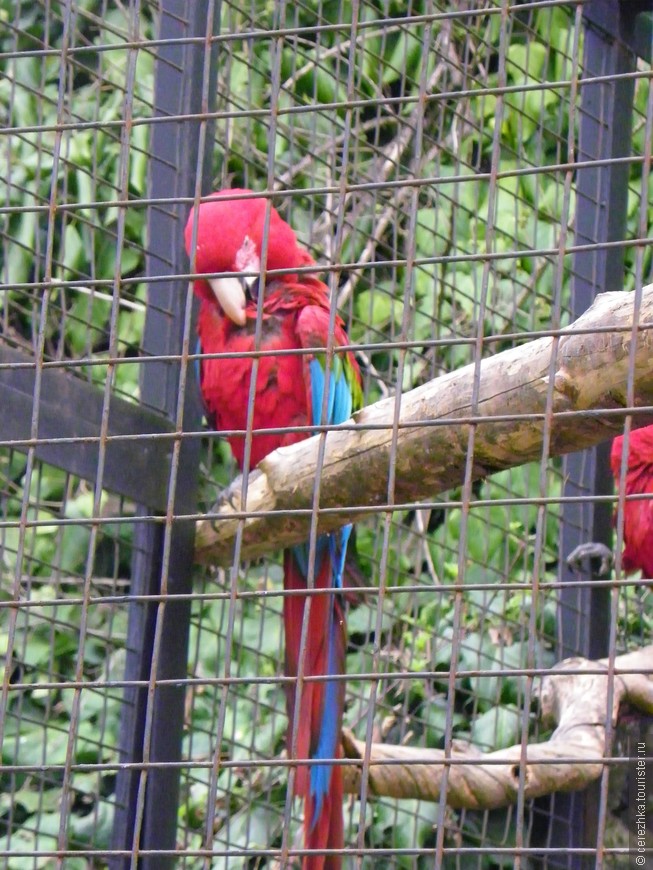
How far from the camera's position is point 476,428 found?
1.23 meters

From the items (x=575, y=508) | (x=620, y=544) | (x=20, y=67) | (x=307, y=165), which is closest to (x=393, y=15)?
(x=307, y=165)

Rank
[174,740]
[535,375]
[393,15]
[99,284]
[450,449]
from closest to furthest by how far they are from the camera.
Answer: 1. [99,284]
2. [535,375]
3. [450,449]
4. [174,740]
5. [393,15]

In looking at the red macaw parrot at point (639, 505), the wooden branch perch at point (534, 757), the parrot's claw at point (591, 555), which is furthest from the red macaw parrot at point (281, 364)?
the red macaw parrot at point (639, 505)

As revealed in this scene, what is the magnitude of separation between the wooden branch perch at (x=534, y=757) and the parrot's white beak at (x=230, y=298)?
667mm

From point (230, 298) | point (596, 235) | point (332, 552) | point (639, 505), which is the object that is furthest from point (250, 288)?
point (639, 505)

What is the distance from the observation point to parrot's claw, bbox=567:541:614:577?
198 centimetres

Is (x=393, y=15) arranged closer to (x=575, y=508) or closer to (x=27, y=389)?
(x=575, y=508)

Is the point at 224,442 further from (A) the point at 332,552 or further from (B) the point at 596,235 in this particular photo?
(B) the point at 596,235

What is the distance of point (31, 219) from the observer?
246 centimetres

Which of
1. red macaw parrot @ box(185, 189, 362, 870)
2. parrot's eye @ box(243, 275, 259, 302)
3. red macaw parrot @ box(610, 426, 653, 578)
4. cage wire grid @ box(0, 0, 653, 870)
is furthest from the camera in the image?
red macaw parrot @ box(610, 426, 653, 578)

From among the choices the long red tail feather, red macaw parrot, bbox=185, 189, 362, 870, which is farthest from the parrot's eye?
the long red tail feather

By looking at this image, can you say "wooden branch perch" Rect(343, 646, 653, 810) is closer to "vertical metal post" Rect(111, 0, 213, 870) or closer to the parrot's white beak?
"vertical metal post" Rect(111, 0, 213, 870)

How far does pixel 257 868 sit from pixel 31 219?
1334 millimetres

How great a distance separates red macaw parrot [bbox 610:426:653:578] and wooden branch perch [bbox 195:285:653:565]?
26.3 inches
